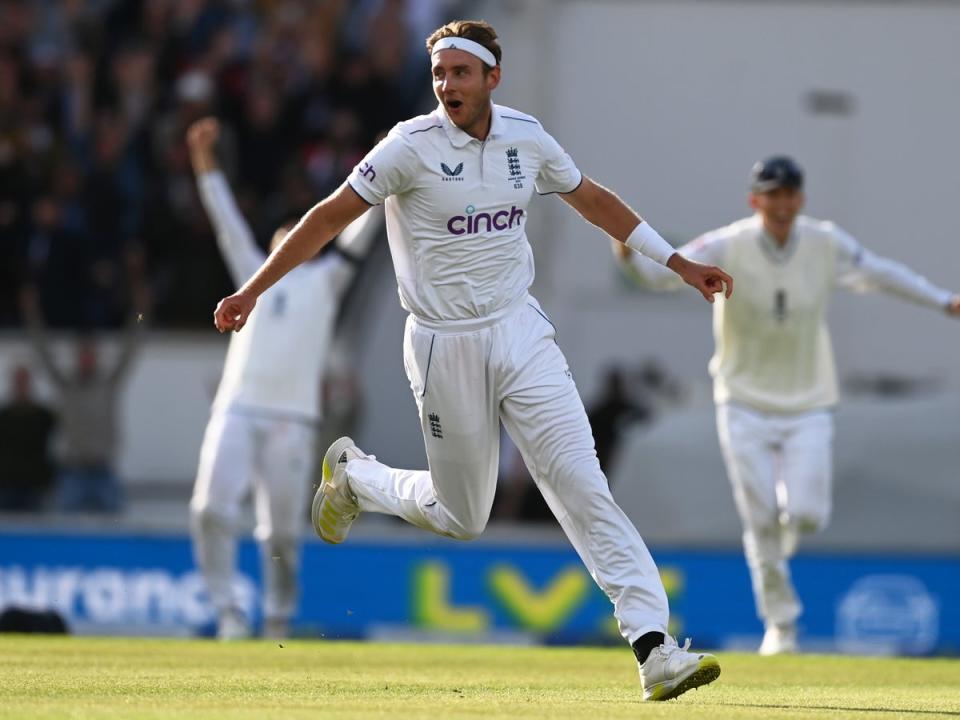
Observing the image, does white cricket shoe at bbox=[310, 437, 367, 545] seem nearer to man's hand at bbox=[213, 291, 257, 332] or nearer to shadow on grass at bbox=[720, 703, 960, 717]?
man's hand at bbox=[213, 291, 257, 332]

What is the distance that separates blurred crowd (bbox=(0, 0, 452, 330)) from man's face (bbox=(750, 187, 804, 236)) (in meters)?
7.23

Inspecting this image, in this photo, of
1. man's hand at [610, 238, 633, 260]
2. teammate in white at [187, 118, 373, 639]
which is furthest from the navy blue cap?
teammate in white at [187, 118, 373, 639]

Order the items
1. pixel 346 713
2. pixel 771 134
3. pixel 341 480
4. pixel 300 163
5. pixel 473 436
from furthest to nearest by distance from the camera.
Answer: pixel 771 134 → pixel 300 163 → pixel 341 480 → pixel 473 436 → pixel 346 713

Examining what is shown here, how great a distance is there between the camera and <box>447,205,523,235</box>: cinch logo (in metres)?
7.89

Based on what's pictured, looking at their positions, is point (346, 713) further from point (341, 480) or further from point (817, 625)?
point (817, 625)

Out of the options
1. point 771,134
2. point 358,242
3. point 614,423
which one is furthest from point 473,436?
point 771,134

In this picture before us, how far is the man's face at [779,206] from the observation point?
36.8 ft

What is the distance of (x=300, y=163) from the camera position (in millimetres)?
18266

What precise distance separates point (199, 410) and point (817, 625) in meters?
6.31

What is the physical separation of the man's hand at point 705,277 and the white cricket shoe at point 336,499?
6.45 ft

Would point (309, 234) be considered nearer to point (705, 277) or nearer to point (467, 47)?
point (467, 47)

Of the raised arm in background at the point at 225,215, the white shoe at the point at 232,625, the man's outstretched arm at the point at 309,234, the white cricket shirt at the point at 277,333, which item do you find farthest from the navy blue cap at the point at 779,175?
the white shoe at the point at 232,625

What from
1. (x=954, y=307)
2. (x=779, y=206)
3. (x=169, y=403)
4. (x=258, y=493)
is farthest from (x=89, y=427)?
(x=954, y=307)

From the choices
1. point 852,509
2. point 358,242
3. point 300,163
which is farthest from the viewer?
point 300,163
